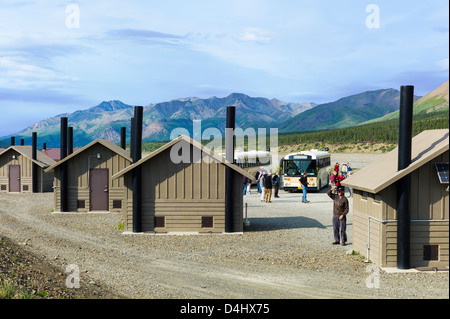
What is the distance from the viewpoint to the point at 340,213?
16.8 meters

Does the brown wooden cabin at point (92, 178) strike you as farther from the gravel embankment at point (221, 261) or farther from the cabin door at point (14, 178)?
the cabin door at point (14, 178)

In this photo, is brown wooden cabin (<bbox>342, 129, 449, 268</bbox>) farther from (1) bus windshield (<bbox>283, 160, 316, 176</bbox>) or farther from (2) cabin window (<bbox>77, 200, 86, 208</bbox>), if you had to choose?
(1) bus windshield (<bbox>283, 160, 316, 176</bbox>)

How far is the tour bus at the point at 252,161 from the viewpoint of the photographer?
43.0m

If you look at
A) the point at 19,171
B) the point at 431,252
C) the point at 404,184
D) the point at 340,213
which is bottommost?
the point at 431,252

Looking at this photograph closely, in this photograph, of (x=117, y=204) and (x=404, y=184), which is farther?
(x=117, y=204)

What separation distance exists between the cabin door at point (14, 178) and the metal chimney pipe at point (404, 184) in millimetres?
35302

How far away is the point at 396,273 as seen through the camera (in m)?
13.1

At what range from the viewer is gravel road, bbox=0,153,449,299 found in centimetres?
1144

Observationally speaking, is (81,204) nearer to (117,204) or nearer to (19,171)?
(117,204)

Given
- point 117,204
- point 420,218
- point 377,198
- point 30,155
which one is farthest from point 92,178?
point 420,218

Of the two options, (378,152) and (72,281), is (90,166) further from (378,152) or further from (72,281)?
(378,152)

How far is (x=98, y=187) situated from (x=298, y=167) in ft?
56.5

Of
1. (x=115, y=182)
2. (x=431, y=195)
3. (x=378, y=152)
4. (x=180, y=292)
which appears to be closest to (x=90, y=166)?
(x=115, y=182)

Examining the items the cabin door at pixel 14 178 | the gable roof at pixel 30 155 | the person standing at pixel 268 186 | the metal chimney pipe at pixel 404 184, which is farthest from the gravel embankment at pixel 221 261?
the cabin door at pixel 14 178
